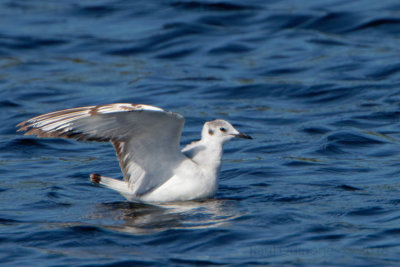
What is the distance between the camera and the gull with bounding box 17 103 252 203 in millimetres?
8039

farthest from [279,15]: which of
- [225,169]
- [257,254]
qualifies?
[257,254]

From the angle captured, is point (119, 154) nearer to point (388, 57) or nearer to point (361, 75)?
point (361, 75)

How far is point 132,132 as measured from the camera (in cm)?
839

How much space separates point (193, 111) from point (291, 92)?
2.05m

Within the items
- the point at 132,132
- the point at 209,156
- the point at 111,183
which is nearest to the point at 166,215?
the point at 111,183

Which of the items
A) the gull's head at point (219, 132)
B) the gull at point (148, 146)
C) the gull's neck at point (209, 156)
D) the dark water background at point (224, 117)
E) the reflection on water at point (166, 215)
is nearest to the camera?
the dark water background at point (224, 117)

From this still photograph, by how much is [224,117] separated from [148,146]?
493 centimetres

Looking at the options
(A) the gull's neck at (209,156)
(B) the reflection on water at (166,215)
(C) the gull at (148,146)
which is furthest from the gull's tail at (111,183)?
(A) the gull's neck at (209,156)

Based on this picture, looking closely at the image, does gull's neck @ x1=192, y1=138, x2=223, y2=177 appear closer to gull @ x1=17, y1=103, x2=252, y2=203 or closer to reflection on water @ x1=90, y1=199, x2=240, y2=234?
gull @ x1=17, y1=103, x2=252, y2=203

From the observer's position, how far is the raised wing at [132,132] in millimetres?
7918

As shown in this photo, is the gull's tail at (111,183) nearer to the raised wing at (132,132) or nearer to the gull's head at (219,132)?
the raised wing at (132,132)

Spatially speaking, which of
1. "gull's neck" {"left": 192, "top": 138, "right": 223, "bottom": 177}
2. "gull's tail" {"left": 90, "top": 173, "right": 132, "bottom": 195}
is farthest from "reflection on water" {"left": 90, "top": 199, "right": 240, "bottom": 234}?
"gull's neck" {"left": 192, "top": 138, "right": 223, "bottom": 177}

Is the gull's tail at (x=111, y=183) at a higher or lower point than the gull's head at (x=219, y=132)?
lower

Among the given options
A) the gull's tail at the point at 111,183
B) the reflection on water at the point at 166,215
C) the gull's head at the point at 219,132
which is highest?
the gull's head at the point at 219,132
